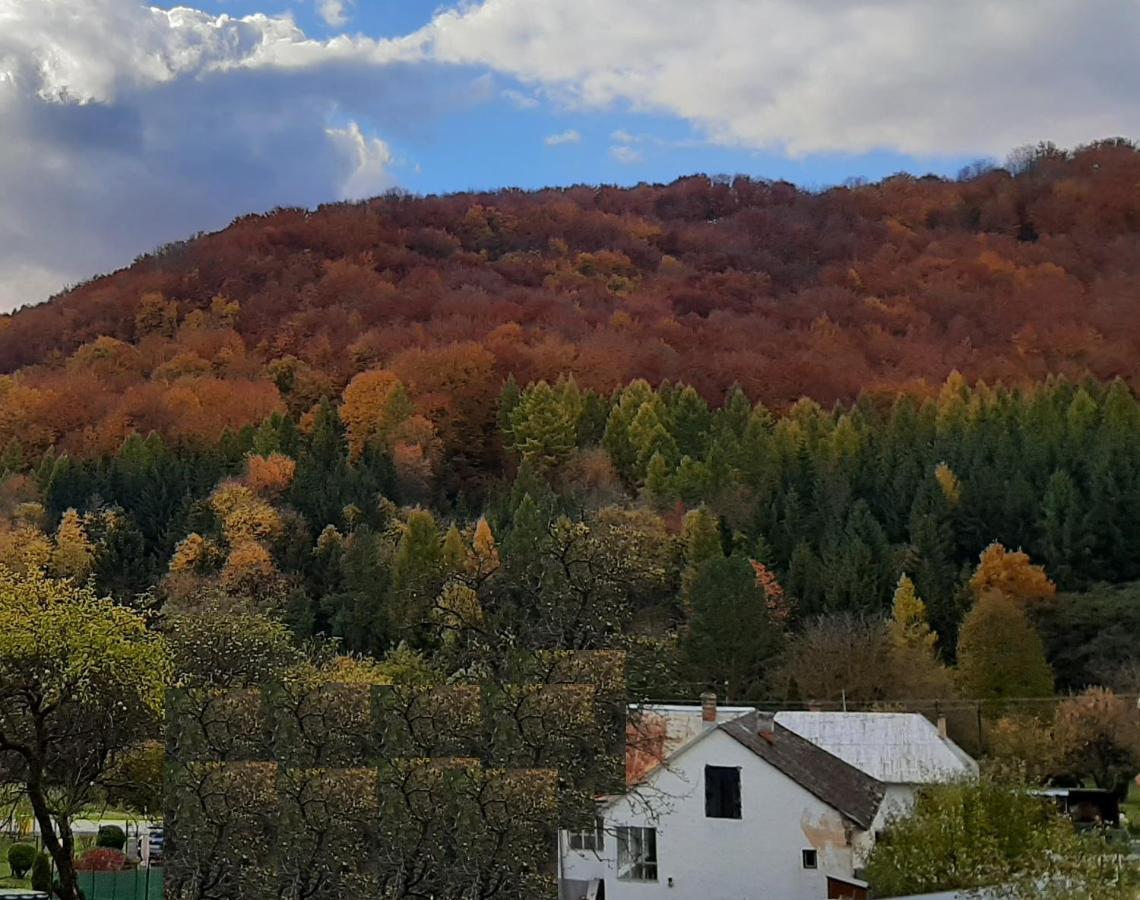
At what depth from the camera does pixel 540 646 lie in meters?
24.1

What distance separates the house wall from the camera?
3403 centimetres

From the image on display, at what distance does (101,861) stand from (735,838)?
666 inches

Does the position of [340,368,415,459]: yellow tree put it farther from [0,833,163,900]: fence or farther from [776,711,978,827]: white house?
[0,833,163,900]: fence

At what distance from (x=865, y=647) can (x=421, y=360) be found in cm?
7461

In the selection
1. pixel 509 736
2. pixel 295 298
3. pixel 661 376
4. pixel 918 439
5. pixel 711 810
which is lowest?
pixel 711 810

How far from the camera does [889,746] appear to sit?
4153cm

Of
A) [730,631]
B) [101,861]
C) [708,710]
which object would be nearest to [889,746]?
[708,710]

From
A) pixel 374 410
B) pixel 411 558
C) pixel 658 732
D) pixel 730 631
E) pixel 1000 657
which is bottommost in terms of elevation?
pixel 658 732

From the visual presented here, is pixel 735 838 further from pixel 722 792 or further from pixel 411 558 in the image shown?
pixel 411 558

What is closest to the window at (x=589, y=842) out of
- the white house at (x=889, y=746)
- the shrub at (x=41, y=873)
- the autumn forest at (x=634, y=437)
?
the autumn forest at (x=634, y=437)

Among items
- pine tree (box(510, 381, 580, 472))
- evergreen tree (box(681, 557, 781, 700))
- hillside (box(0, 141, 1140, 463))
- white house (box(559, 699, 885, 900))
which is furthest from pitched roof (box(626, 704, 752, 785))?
hillside (box(0, 141, 1140, 463))

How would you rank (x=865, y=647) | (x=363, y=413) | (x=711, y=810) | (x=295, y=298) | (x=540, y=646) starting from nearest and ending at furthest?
(x=540, y=646) < (x=711, y=810) < (x=865, y=647) < (x=363, y=413) < (x=295, y=298)

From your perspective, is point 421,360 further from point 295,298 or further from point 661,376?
point 295,298

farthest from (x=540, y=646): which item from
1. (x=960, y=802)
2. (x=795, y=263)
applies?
(x=795, y=263)
